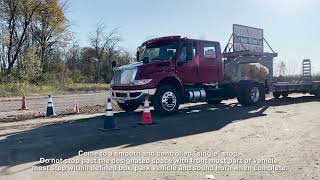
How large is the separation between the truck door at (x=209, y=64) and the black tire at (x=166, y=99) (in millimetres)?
1741

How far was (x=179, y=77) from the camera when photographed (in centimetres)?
1394

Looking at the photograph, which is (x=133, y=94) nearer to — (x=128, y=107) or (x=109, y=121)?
(x=128, y=107)

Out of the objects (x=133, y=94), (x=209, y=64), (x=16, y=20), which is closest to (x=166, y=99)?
(x=133, y=94)

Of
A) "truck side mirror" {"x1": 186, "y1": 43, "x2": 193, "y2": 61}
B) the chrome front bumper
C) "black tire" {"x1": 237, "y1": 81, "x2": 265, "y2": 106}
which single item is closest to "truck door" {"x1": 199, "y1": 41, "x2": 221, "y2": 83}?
"truck side mirror" {"x1": 186, "y1": 43, "x2": 193, "y2": 61}

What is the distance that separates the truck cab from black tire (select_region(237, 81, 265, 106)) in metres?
0.68

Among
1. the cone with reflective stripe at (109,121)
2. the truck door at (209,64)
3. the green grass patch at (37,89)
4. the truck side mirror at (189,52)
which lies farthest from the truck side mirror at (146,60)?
the green grass patch at (37,89)

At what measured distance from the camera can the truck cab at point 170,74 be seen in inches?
512

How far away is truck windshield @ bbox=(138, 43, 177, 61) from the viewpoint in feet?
45.5

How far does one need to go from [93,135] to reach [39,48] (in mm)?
39188

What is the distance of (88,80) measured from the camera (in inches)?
2005

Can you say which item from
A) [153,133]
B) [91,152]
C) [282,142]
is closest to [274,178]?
[282,142]

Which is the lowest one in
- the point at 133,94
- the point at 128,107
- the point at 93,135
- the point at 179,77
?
the point at 93,135

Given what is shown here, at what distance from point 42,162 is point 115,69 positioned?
7.62m

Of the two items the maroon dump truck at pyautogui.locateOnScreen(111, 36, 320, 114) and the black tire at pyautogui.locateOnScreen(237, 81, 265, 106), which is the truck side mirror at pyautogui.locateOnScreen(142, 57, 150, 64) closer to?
the maroon dump truck at pyautogui.locateOnScreen(111, 36, 320, 114)
